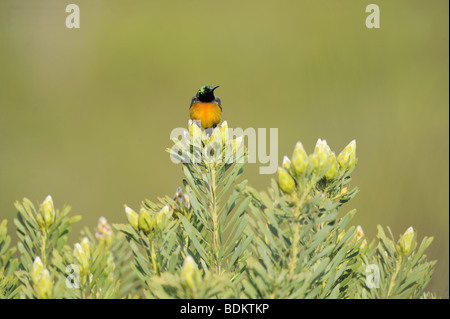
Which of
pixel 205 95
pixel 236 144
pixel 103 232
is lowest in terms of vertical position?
pixel 103 232

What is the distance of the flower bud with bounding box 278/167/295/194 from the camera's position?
12.2 inches

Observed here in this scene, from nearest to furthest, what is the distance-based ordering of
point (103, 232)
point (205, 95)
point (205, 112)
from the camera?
point (103, 232), point (205, 112), point (205, 95)

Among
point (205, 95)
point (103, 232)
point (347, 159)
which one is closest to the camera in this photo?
point (347, 159)

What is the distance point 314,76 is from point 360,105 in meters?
0.22

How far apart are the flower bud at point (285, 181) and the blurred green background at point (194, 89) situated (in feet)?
4.40

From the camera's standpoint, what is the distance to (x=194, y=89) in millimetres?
1806

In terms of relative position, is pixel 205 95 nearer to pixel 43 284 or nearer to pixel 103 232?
pixel 103 232

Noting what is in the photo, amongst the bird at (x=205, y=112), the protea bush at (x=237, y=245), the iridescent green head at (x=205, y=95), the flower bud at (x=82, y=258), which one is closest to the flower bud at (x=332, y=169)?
the protea bush at (x=237, y=245)

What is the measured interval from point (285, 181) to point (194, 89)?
1.54 meters

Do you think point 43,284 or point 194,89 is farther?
point 194,89

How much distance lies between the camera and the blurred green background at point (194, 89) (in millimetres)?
1694

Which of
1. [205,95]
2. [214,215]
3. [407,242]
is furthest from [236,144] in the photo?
[205,95]

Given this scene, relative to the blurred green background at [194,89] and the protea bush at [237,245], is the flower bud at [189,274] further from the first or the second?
the blurred green background at [194,89]
